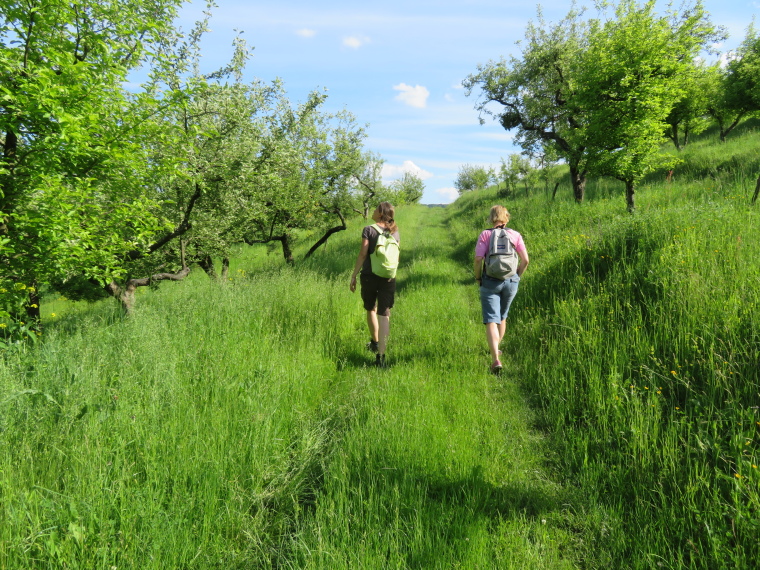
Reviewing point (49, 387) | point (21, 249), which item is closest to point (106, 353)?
point (49, 387)

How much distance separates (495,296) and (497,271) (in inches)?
14.7

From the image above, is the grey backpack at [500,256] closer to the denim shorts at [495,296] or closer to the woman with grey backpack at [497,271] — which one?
the woman with grey backpack at [497,271]

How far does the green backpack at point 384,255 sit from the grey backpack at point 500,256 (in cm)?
144

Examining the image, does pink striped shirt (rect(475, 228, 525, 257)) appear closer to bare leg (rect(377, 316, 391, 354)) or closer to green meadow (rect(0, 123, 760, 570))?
green meadow (rect(0, 123, 760, 570))

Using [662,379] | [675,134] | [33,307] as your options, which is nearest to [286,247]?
A: [33,307]

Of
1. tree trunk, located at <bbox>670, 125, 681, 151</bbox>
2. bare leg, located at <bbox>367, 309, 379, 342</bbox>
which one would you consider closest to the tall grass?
bare leg, located at <bbox>367, 309, 379, 342</bbox>

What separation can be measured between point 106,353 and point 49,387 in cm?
76

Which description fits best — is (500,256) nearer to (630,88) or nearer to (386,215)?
(386,215)

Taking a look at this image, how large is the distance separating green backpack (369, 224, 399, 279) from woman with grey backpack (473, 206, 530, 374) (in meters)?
1.28

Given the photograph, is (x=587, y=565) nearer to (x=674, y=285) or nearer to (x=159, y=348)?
(x=674, y=285)

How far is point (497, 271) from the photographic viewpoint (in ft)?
16.7

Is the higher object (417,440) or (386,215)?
(386,215)

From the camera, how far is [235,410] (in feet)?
11.3

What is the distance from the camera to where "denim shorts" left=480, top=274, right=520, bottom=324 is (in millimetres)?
5152
